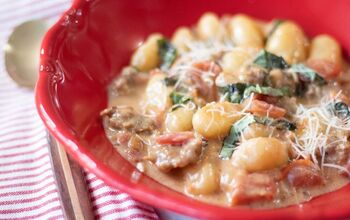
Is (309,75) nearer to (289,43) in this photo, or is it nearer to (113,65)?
(289,43)

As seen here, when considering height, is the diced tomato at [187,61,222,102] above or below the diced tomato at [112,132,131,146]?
above

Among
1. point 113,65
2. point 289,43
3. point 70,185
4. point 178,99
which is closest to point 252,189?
point 178,99

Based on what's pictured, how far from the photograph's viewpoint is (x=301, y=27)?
11.0ft

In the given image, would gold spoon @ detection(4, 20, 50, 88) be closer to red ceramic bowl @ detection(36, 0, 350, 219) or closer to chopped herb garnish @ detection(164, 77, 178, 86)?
red ceramic bowl @ detection(36, 0, 350, 219)

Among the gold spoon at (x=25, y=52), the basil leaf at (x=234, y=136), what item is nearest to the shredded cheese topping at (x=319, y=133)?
the basil leaf at (x=234, y=136)

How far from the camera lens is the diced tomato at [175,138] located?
2432 millimetres

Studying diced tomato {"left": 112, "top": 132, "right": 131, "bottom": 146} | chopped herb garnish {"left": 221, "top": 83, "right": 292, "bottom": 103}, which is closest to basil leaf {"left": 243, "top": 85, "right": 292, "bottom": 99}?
chopped herb garnish {"left": 221, "top": 83, "right": 292, "bottom": 103}

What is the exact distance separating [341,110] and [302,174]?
502 mm

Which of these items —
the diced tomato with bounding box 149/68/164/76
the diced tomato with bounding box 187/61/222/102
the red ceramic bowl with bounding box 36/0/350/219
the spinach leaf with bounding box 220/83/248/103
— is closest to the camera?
the red ceramic bowl with bounding box 36/0/350/219

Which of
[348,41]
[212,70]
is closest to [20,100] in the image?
[212,70]

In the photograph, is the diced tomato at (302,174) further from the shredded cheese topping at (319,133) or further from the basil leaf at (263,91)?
the basil leaf at (263,91)

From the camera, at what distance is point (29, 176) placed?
2586mm

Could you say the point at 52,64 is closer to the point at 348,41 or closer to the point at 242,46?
the point at 242,46

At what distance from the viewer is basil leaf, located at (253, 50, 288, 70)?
2820mm
